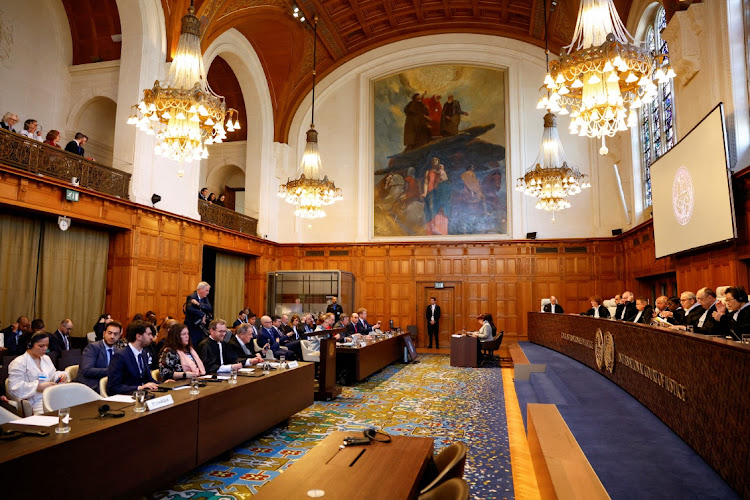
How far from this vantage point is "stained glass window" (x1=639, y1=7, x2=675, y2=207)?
1056 cm

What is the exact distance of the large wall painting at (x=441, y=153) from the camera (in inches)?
640

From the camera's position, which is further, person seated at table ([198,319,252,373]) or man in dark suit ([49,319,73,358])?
man in dark suit ([49,319,73,358])

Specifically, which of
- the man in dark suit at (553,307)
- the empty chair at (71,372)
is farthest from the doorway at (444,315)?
the empty chair at (71,372)

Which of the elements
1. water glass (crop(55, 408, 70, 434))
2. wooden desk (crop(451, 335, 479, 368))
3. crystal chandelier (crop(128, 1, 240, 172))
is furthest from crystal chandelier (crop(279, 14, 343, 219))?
water glass (crop(55, 408, 70, 434))

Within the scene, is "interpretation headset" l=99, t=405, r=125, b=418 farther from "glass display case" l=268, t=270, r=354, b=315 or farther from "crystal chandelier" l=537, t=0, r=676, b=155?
"glass display case" l=268, t=270, r=354, b=315

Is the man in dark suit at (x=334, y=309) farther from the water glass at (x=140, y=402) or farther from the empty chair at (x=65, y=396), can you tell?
the water glass at (x=140, y=402)

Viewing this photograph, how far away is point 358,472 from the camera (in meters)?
2.44

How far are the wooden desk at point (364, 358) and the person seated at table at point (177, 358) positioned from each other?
3.44 m

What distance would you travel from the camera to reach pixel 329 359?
742 centimetres

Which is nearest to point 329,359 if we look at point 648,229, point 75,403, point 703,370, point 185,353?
point 185,353

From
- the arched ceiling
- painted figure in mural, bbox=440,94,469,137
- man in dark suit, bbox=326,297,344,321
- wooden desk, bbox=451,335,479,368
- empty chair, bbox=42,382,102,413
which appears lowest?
wooden desk, bbox=451,335,479,368

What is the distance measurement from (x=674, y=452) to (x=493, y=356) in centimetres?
980

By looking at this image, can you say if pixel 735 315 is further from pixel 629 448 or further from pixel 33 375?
pixel 33 375

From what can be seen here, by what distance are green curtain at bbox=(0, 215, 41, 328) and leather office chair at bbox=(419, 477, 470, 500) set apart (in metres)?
9.43
